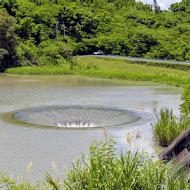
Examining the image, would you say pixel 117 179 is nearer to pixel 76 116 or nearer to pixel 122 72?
pixel 76 116

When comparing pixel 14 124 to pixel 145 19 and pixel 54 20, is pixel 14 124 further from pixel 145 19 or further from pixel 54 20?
pixel 145 19

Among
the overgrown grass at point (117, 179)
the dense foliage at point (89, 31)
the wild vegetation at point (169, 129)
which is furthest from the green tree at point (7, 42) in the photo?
the overgrown grass at point (117, 179)

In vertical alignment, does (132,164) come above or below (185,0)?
below

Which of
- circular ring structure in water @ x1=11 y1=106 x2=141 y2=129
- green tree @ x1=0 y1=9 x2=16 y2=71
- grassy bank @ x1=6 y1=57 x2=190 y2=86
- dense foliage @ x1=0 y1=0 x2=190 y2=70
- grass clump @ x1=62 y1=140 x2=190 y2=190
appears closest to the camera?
grass clump @ x1=62 y1=140 x2=190 y2=190

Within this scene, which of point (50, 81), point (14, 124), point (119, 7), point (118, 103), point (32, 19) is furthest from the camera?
point (119, 7)

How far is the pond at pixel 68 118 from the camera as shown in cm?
1028

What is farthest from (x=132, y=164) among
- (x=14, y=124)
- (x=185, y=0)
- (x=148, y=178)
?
(x=185, y=0)

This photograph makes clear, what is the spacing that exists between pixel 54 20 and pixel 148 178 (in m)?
44.8

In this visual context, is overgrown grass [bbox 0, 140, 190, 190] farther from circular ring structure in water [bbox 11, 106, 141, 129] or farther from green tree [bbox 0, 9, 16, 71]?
green tree [bbox 0, 9, 16, 71]

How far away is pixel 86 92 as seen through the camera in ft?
74.6

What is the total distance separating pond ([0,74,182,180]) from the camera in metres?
10.3

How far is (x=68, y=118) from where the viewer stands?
15984 millimetres

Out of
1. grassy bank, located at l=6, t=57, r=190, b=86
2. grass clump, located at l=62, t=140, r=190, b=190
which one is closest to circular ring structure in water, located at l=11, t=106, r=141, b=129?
grass clump, located at l=62, t=140, r=190, b=190

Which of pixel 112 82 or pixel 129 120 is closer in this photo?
pixel 129 120
